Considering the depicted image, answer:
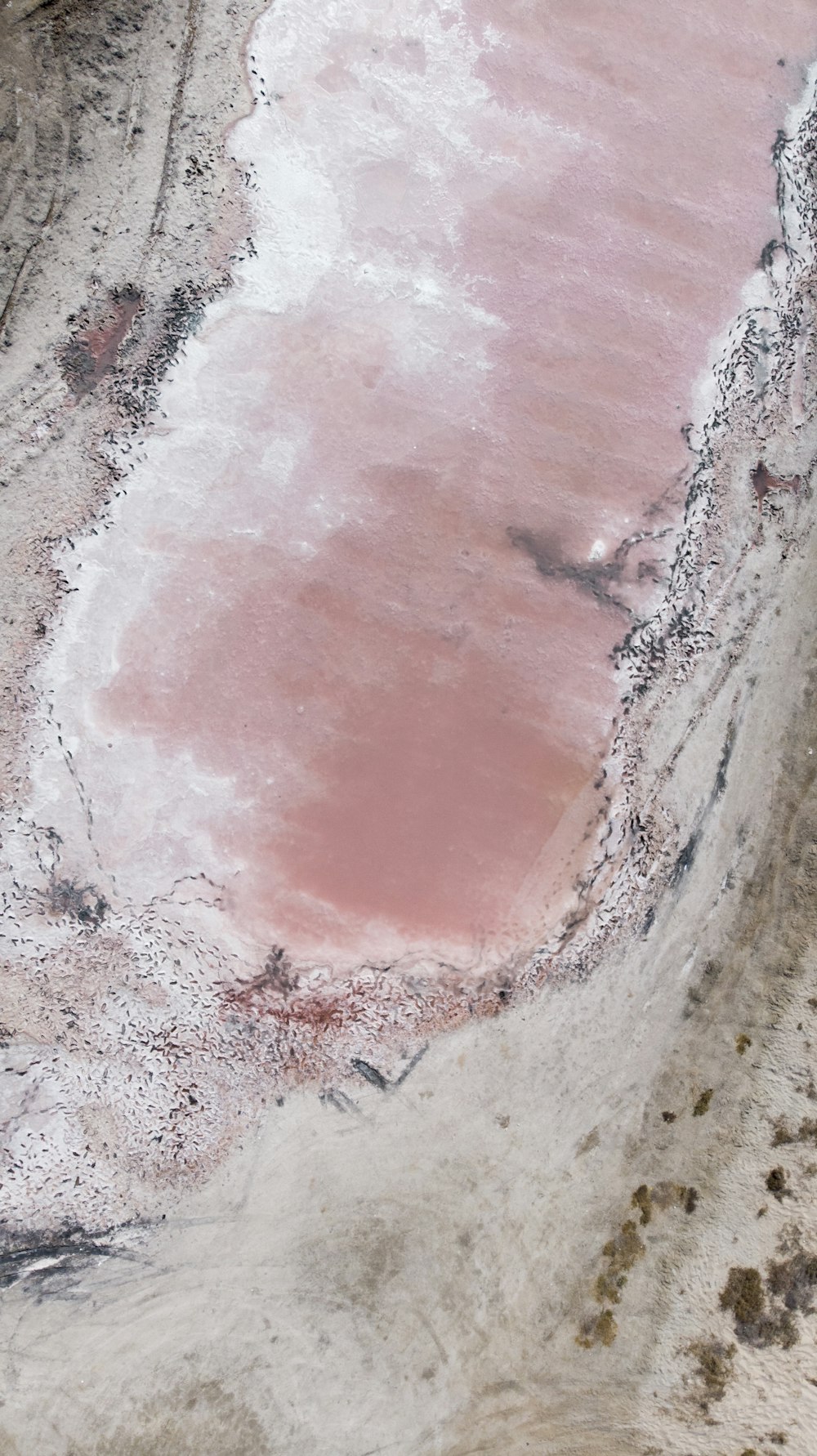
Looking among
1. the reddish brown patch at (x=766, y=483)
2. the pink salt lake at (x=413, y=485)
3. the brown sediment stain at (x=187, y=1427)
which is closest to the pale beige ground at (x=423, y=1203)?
the brown sediment stain at (x=187, y=1427)

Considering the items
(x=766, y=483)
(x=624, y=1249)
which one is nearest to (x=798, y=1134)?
(x=624, y=1249)

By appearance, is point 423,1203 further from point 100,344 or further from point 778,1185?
point 100,344

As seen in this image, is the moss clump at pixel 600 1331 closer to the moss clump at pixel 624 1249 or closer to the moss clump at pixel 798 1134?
the moss clump at pixel 624 1249

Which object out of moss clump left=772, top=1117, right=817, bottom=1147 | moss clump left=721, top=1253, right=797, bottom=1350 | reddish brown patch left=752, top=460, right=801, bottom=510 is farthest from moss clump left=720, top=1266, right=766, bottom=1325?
reddish brown patch left=752, top=460, right=801, bottom=510

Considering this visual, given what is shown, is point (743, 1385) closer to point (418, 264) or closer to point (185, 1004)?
point (185, 1004)

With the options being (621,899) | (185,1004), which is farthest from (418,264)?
(185,1004)

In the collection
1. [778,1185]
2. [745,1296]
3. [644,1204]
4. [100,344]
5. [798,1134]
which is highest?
[100,344]
